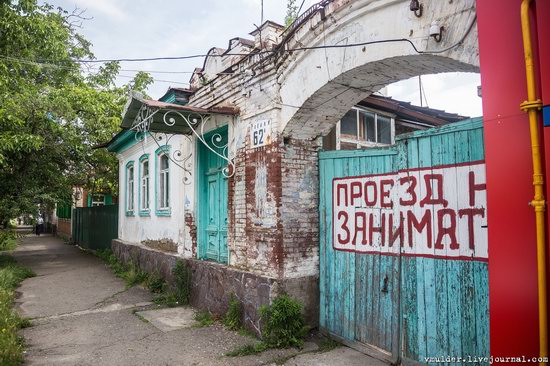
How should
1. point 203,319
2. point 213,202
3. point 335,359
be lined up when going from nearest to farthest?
point 335,359, point 203,319, point 213,202

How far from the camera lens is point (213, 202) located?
6.93m

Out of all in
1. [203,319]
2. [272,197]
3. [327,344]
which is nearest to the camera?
[327,344]

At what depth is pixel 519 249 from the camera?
243cm

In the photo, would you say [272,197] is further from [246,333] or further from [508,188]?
[508,188]

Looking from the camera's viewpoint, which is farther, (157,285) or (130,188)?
(130,188)

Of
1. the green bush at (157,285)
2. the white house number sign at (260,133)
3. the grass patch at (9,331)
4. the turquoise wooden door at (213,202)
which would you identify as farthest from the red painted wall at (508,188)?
the green bush at (157,285)

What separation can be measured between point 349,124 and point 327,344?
147 inches

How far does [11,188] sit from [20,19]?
4.76 metres

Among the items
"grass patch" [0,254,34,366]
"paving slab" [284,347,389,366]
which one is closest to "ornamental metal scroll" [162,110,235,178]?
"paving slab" [284,347,389,366]

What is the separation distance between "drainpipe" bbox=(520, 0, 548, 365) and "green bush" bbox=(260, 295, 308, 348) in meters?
2.87

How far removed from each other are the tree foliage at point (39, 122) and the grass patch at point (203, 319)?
22.3ft

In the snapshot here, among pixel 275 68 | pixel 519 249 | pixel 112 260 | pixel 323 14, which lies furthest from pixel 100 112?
pixel 519 249

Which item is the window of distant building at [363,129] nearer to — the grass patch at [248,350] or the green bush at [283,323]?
the green bush at [283,323]
